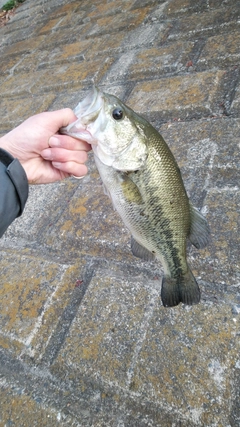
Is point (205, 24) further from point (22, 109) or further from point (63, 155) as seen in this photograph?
point (63, 155)

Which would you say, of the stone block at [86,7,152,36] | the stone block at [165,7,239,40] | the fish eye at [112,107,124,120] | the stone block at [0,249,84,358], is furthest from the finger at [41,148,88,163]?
the stone block at [86,7,152,36]

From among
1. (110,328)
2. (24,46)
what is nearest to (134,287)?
→ (110,328)

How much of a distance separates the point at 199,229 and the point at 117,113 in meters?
0.58

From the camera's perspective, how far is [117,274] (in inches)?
70.4

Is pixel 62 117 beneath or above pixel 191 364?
above

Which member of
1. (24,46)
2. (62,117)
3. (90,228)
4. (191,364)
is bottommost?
(191,364)

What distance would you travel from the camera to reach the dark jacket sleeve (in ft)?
5.10

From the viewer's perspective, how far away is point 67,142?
5.14ft

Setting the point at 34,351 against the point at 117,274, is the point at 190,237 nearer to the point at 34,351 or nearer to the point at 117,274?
the point at 117,274

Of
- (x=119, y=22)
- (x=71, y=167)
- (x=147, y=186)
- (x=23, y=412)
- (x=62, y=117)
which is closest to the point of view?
(x=147, y=186)

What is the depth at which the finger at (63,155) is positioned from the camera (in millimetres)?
1620

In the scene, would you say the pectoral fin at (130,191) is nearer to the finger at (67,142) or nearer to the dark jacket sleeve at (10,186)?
the finger at (67,142)

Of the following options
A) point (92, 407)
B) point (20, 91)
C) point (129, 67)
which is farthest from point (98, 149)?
point (20, 91)

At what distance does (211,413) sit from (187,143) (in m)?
1.60
